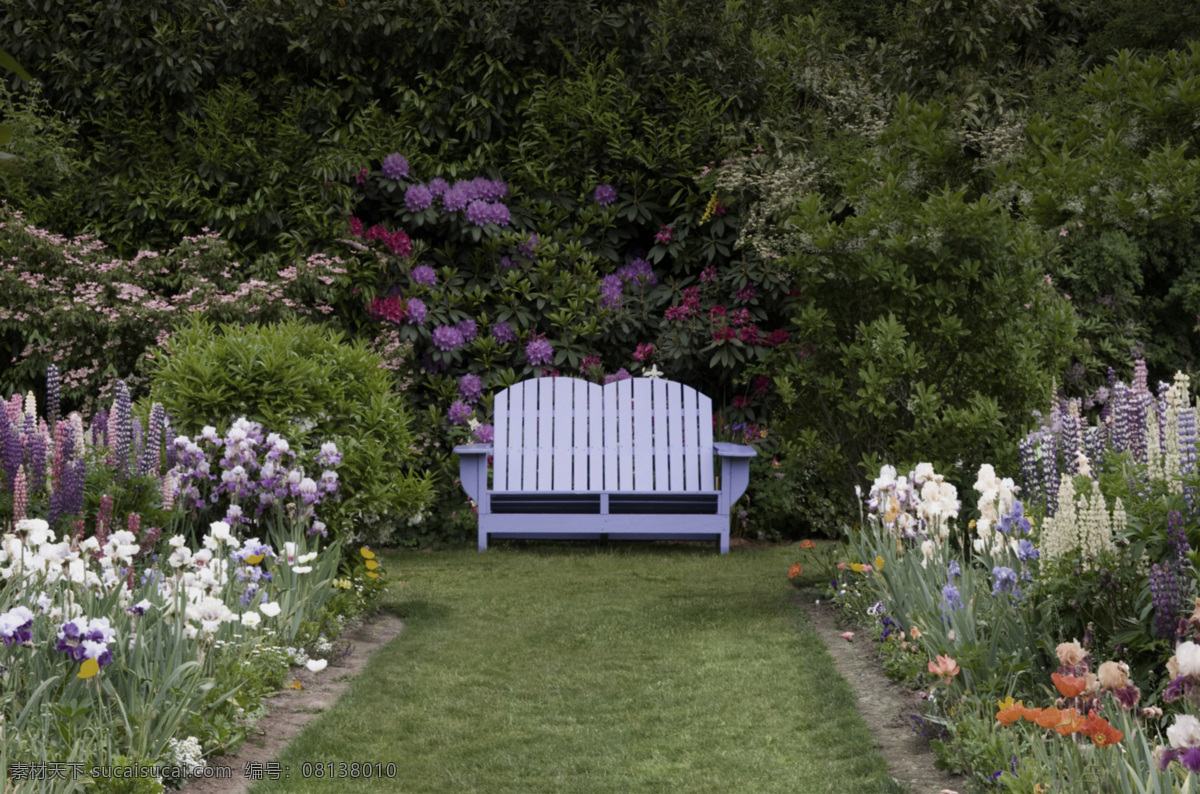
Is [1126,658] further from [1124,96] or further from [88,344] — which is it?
[88,344]

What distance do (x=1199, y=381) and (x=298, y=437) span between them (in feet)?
21.1

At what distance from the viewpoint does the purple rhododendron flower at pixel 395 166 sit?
8445mm

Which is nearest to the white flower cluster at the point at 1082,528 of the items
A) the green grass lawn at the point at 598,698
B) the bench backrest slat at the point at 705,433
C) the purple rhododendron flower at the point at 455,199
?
the green grass lawn at the point at 598,698

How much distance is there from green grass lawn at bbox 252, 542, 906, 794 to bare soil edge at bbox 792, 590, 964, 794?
0.18 feet

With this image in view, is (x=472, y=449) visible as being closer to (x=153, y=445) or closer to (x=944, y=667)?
(x=153, y=445)

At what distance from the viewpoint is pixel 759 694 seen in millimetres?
4070

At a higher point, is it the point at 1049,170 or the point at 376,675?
the point at 1049,170

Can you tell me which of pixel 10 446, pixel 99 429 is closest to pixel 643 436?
pixel 99 429

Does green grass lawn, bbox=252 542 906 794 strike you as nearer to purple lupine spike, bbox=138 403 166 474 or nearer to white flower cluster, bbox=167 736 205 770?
white flower cluster, bbox=167 736 205 770

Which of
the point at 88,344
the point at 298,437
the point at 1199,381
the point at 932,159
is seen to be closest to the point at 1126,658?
the point at 932,159

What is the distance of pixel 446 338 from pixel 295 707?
187 inches

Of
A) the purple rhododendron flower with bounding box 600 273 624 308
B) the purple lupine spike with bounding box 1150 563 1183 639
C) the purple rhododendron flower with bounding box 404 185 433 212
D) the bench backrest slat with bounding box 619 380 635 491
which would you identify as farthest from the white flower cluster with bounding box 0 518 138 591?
the purple rhododendron flower with bounding box 600 273 624 308

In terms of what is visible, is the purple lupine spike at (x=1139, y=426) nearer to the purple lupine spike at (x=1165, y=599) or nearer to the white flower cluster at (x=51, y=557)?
the purple lupine spike at (x=1165, y=599)

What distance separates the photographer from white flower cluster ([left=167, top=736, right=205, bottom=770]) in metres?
2.95
